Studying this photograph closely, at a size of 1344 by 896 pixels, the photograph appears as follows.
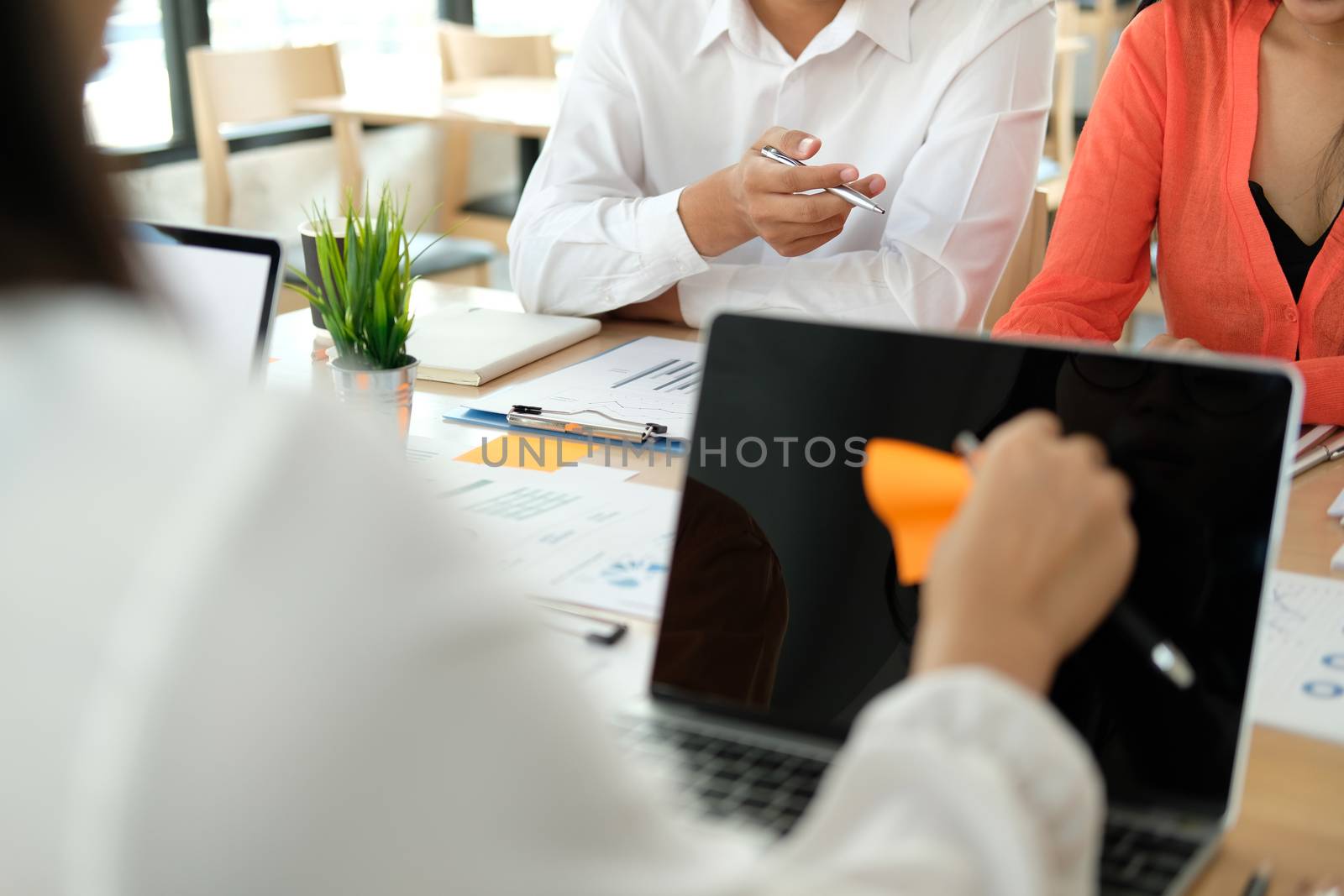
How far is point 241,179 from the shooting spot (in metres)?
4.13

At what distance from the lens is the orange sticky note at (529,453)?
3.83 feet

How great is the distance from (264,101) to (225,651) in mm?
3237

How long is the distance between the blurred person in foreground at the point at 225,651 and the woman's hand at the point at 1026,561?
0.10 m

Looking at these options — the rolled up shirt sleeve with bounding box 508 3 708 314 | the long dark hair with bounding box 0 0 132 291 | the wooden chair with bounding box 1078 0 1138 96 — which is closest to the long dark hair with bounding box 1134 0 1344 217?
the rolled up shirt sleeve with bounding box 508 3 708 314

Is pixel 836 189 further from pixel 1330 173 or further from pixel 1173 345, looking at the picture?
pixel 1330 173

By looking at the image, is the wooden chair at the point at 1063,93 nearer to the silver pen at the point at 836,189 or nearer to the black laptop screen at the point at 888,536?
the silver pen at the point at 836,189

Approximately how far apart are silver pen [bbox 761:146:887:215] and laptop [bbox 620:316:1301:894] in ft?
2.03

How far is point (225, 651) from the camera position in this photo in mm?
304

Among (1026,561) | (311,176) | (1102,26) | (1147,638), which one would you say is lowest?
(311,176)

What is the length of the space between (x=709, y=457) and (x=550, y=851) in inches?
18.7

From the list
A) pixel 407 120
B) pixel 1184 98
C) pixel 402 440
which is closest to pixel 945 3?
pixel 1184 98

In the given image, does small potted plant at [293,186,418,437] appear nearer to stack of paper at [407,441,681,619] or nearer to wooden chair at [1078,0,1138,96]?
stack of paper at [407,441,681,619]

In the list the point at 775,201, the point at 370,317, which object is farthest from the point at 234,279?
the point at 775,201

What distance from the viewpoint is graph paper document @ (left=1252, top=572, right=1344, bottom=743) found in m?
0.75
